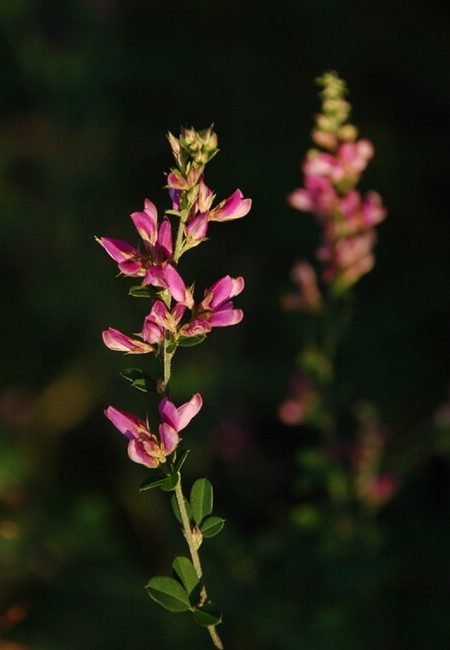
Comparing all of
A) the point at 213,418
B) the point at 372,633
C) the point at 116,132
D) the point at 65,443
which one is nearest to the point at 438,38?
the point at 116,132

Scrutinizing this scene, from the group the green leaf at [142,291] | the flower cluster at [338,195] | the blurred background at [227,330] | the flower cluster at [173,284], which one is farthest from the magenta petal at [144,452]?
the blurred background at [227,330]

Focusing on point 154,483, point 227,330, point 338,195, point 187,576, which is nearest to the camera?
point 154,483

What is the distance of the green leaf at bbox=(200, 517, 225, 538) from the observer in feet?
4.53

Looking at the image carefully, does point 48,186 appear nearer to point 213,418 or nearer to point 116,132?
point 116,132

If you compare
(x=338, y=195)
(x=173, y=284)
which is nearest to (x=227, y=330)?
(x=338, y=195)

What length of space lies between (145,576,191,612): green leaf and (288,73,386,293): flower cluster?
1.14 meters

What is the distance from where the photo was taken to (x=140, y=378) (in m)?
1.37

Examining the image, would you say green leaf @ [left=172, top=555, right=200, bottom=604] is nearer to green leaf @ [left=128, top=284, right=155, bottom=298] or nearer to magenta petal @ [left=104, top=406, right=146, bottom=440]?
magenta petal @ [left=104, top=406, right=146, bottom=440]

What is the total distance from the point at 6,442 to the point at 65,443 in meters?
0.83

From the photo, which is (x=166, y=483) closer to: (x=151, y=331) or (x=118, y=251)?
(x=151, y=331)

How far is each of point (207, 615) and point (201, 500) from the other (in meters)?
0.19

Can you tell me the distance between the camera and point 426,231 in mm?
4594

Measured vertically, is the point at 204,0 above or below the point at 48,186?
above

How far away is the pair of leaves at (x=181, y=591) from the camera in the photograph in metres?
1.36
